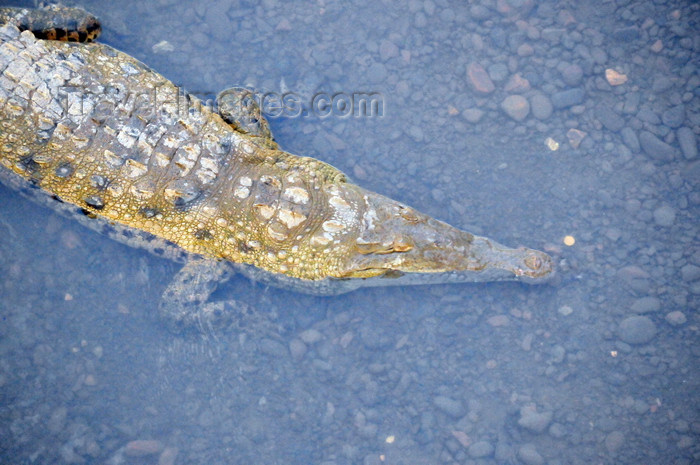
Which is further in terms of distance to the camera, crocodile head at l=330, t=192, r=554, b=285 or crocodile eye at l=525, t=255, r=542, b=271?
crocodile eye at l=525, t=255, r=542, b=271

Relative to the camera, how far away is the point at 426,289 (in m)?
4.93

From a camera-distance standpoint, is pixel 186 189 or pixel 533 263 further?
pixel 533 263

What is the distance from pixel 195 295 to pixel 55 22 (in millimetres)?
2918

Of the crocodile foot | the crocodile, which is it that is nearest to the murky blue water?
the crocodile foot

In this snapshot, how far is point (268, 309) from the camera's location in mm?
4898

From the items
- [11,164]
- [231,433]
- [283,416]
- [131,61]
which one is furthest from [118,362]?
[131,61]

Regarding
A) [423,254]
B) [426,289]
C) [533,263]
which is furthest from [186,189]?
[533,263]

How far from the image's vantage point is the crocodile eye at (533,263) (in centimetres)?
473

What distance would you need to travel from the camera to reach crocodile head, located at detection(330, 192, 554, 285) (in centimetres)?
424

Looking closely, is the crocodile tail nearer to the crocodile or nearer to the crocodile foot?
the crocodile

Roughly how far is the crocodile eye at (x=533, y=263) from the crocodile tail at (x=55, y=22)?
191 inches

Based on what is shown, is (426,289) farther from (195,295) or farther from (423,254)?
(195,295)

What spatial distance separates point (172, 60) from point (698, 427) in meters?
6.32

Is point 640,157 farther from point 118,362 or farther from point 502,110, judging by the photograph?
point 118,362
